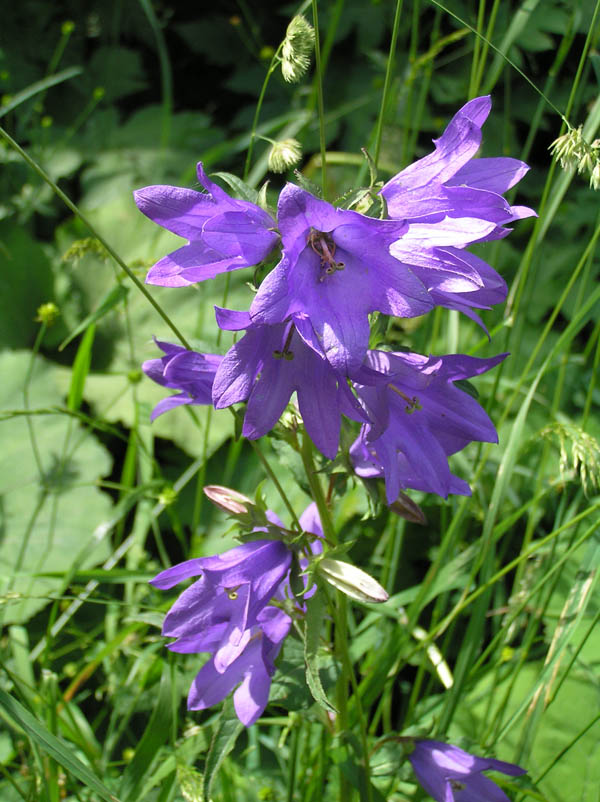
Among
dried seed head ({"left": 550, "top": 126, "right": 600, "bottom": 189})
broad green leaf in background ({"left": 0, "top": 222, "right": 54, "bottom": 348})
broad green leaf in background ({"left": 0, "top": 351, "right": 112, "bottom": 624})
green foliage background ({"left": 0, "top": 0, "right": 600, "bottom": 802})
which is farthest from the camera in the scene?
broad green leaf in background ({"left": 0, "top": 222, "right": 54, "bottom": 348})

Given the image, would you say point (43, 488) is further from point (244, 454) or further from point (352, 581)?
point (352, 581)

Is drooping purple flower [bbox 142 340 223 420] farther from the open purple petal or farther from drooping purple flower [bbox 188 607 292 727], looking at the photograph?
drooping purple flower [bbox 188 607 292 727]

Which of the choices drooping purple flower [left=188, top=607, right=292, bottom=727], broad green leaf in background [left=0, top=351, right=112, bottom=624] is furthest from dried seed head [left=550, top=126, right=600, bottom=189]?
broad green leaf in background [left=0, top=351, right=112, bottom=624]

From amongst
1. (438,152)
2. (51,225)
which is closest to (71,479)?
(51,225)

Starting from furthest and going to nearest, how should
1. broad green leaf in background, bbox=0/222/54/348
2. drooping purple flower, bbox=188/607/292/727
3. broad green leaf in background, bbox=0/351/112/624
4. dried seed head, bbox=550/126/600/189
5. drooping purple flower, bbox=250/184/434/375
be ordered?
1. broad green leaf in background, bbox=0/222/54/348
2. broad green leaf in background, bbox=0/351/112/624
3. drooping purple flower, bbox=188/607/292/727
4. dried seed head, bbox=550/126/600/189
5. drooping purple flower, bbox=250/184/434/375

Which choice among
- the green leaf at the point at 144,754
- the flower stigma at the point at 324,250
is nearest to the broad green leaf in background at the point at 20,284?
the green leaf at the point at 144,754

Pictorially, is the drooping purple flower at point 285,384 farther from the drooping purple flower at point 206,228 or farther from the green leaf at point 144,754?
the green leaf at point 144,754
